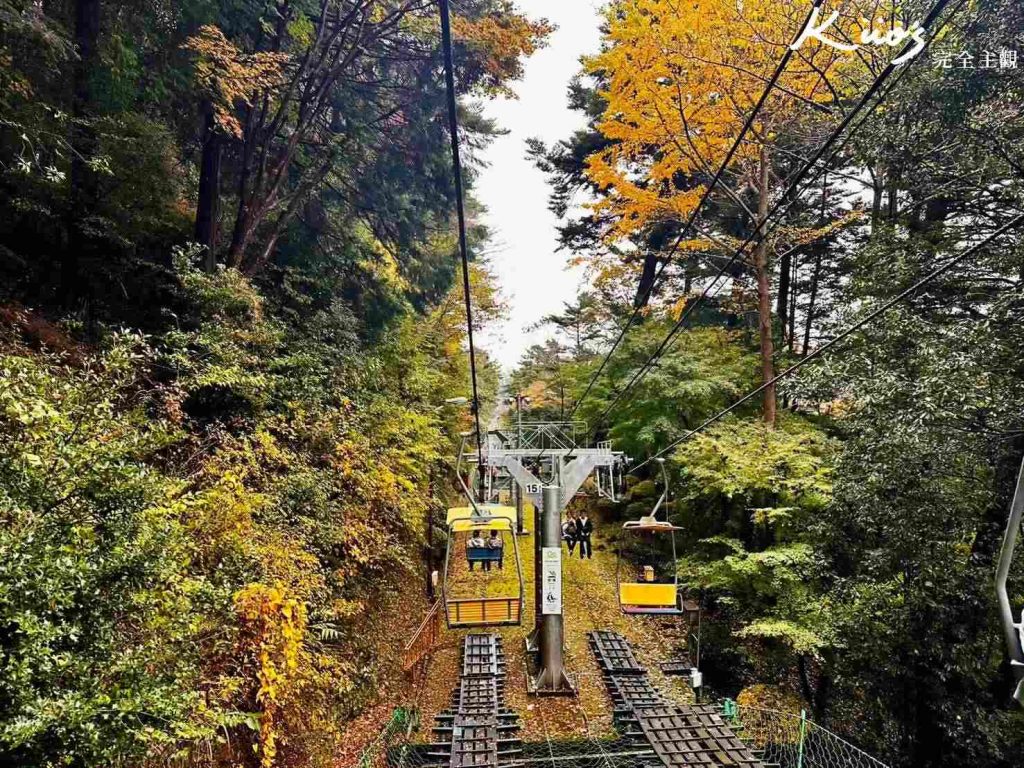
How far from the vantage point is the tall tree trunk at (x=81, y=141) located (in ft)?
21.6

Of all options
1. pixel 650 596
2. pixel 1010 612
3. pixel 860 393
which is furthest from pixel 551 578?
pixel 1010 612

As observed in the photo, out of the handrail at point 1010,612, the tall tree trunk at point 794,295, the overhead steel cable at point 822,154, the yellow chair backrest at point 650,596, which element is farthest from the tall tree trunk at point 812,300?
the handrail at point 1010,612

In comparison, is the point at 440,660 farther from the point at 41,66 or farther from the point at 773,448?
the point at 41,66

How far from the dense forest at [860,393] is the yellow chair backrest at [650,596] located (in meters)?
1.16

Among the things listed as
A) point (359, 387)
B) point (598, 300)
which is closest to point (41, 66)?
point (359, 387)

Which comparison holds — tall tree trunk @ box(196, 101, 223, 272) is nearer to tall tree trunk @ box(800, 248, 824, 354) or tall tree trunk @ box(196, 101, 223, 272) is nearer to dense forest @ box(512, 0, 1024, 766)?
dense forest @ box(512, 0, 1024, 766)

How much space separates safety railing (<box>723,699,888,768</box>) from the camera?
5941mm

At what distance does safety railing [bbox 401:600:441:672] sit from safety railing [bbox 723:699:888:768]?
5501mm

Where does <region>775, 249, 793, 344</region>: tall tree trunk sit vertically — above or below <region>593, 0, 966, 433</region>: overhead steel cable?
above

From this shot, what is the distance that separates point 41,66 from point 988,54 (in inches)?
429

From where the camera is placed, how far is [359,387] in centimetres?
978

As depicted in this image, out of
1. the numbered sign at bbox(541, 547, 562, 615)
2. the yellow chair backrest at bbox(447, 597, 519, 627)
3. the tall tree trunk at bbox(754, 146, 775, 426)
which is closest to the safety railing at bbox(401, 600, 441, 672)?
the yellow chair backrest at bbox(447, 597, 519, 627)

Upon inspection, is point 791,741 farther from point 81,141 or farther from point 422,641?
point 81,141

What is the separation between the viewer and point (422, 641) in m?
10.7
